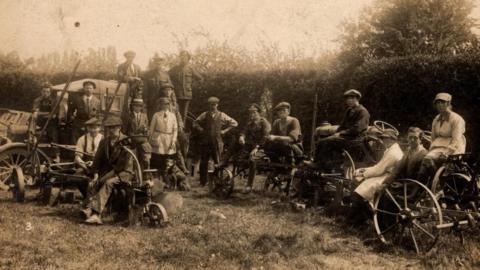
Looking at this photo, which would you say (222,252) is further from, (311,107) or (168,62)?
(168,62)

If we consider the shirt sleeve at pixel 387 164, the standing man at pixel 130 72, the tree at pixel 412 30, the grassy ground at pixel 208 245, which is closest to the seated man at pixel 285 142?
the grassy ground at pixel 208 245

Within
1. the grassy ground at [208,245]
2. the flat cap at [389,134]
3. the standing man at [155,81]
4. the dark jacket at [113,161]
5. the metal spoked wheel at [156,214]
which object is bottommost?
the grassy ground at [208,245]

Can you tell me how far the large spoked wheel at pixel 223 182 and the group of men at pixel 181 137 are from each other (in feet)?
0.66

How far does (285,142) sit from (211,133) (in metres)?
1.90

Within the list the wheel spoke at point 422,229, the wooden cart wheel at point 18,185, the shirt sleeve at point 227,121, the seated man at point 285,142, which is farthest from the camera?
the shirt sleeve at point 227,121

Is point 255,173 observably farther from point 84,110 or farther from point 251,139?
point 84,110

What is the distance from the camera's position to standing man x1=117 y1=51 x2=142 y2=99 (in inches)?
423

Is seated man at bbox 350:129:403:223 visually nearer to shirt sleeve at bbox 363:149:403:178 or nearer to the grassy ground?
shirt sleeve at bbox 363:149:403:178

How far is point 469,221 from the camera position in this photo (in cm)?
573

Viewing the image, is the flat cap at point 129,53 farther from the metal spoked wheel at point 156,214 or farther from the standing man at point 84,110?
the metal spoked wheel at point 156,214

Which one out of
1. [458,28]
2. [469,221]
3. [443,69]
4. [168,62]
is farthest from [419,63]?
[168,62]

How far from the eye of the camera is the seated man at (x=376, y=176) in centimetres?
658

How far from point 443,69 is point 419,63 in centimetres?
52

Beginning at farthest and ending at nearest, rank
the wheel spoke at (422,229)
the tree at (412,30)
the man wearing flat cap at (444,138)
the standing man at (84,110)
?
the tree at (412,30) < the standing man at (84,110) < the man wearing flat cap at (444,138) < the wheel spoke at (422,229)
